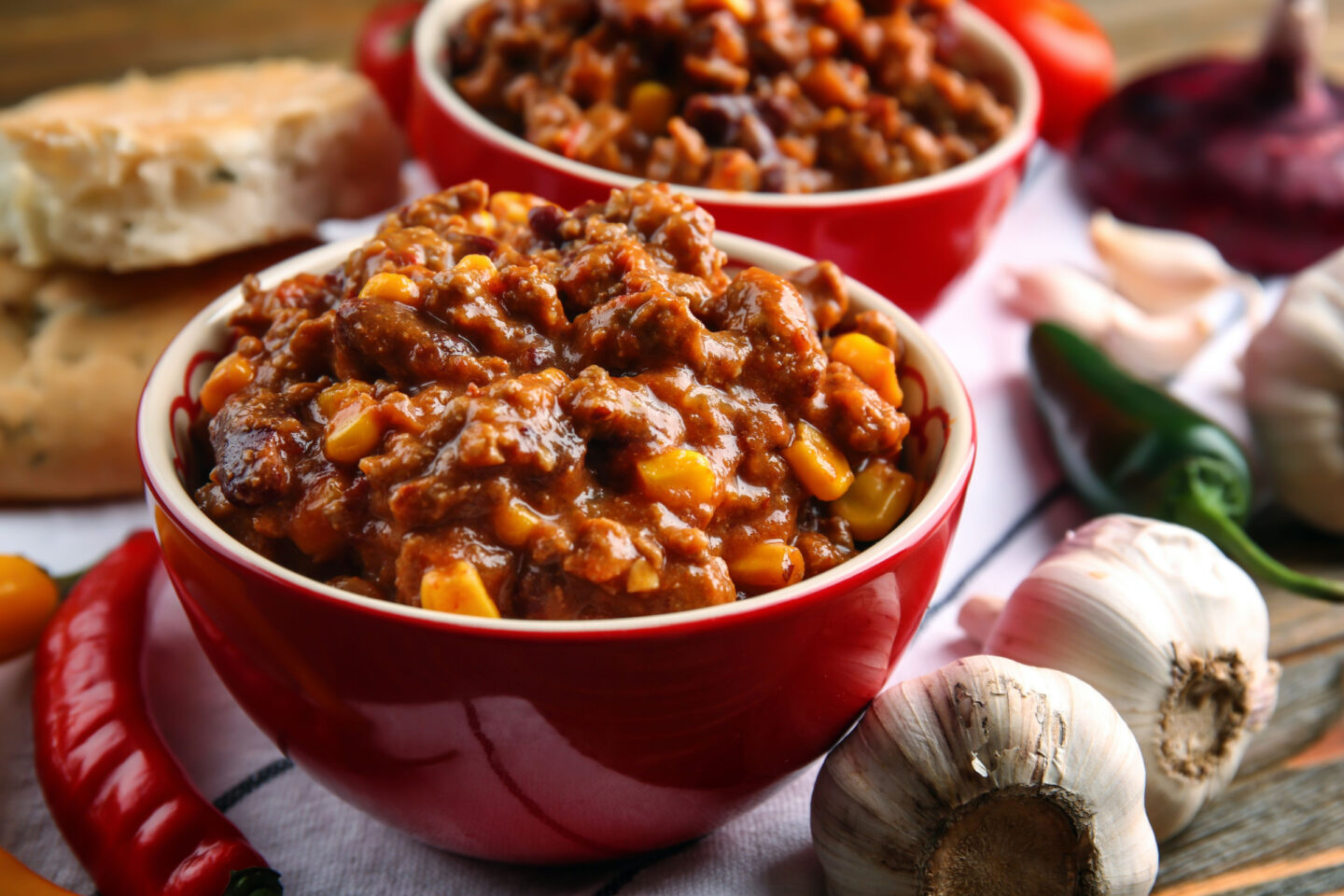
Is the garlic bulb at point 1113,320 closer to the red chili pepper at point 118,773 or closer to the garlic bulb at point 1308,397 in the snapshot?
the garlic bulb at point 1308,397

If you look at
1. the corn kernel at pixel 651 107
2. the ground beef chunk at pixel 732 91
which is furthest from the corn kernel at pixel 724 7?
the corn kernel at pixel 651 107

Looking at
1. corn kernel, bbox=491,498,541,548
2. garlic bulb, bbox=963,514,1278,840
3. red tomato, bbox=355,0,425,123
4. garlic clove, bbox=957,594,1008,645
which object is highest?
corn kernel, bbox=491,498,541,548

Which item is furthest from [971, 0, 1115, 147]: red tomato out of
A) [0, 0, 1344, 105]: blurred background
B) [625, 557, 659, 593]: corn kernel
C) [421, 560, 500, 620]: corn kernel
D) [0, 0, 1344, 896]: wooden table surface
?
[421, 560, 500, 620]: corn kernel

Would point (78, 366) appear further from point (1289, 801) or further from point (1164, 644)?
point (1289, 801)

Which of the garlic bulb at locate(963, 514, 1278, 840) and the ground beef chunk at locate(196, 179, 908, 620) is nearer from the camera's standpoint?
the ground beef chunk at locate(196, 179, 908, 620)

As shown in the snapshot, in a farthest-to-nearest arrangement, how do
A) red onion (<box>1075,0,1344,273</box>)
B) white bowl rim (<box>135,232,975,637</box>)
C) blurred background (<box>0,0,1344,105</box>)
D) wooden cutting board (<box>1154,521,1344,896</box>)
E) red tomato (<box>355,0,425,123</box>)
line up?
blurred background (<box>0,0,1344,105</box>), red tomato (<box>355,0,425,123</box>), red onion (<box>1075,0,1344,273</box>), wooden cutting board (<box>1154,521,1344,896</box>), white bowl rim (<box>135,232,975,637</box>)

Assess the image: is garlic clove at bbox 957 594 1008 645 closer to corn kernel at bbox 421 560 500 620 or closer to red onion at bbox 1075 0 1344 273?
corn kernel at bbox 421 560 500 620

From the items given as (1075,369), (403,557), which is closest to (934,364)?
(403,557)
